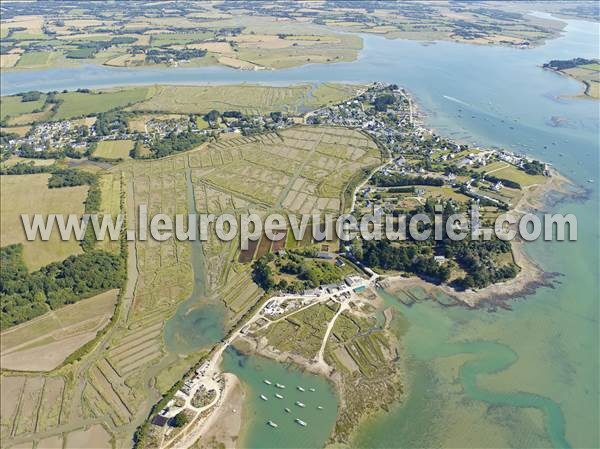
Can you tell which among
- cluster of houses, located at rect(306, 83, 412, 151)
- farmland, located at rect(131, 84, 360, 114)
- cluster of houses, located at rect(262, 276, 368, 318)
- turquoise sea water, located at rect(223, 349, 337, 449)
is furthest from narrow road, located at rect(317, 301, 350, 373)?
farmland, located at rect(131, 84, 360, 114)

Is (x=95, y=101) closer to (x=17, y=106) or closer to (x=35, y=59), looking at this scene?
(x=17, y=106)

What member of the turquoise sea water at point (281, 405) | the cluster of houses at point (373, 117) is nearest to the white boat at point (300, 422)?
the turquoise sea water at point (281, 405)

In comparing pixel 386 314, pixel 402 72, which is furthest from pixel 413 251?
pixel 402 72

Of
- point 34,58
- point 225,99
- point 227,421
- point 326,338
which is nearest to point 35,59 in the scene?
point 34,58

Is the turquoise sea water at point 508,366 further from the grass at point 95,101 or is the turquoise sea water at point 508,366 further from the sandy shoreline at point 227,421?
the grass at point 95,101

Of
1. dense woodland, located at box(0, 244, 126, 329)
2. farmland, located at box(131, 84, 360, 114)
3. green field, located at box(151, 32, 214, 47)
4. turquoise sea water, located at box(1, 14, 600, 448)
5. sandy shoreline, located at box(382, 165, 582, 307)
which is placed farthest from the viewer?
green field, located at box(151, 32, 214, 47)

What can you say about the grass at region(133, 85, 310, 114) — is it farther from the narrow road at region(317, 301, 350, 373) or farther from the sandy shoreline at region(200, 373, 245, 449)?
the sandy shoreline at region(200, 373, 245, 449)
